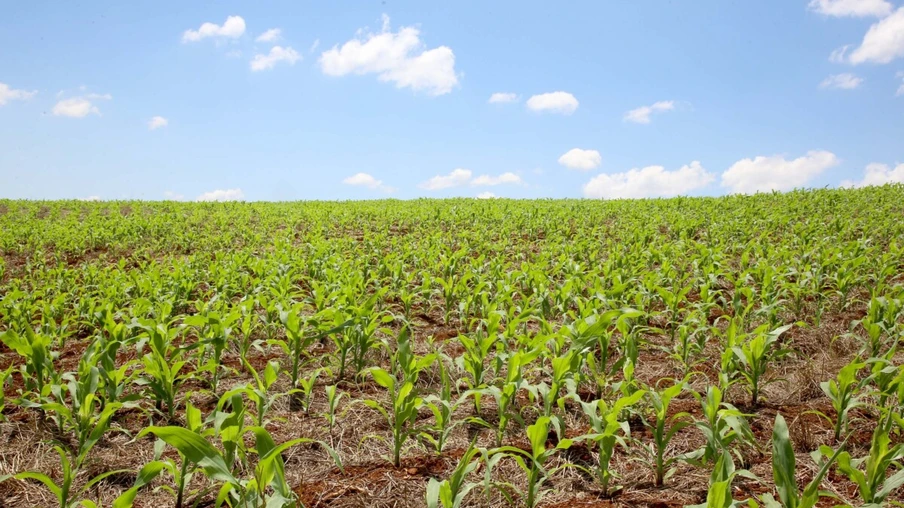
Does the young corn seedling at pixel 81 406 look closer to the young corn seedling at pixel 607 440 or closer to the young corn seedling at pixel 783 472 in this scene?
the young corn seedling at pixel 607 440

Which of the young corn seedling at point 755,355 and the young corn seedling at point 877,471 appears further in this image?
the young corn seedling at point 755,355

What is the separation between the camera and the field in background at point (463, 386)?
2326mm

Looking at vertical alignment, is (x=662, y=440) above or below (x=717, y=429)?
below

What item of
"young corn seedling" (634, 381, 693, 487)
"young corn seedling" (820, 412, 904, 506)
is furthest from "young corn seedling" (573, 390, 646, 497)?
"young corn seedling" (820, 412, 904, 506)

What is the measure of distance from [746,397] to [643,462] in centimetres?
134

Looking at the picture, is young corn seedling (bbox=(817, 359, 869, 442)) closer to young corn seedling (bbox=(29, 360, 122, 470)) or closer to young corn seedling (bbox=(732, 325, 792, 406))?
young corn seedling (bbox=(732, 325, 792, 406))

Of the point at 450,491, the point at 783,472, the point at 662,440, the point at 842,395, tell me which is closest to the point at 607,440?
the point at 662,440

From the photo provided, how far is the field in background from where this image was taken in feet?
7.63

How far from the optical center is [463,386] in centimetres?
372

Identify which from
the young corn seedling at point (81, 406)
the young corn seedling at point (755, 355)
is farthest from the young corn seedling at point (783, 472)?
the young corn seedling at point (81, 406)

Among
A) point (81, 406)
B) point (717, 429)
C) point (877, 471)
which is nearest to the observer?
point (877, 471)

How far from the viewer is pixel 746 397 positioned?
11.3 feet

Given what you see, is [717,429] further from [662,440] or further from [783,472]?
[783,472]

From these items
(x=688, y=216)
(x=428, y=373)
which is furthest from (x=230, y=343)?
(x=688, y=216)
